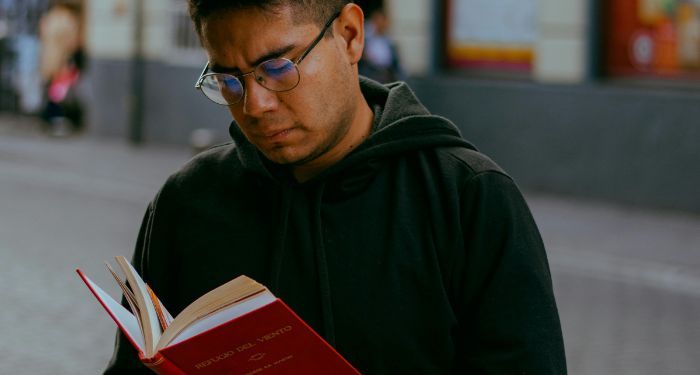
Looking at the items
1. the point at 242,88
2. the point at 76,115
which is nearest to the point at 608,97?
the point at 76,115

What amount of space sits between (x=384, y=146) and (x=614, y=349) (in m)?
4.68

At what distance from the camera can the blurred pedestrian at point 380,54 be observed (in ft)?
40.3

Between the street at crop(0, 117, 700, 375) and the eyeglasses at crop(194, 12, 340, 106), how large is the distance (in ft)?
13.4

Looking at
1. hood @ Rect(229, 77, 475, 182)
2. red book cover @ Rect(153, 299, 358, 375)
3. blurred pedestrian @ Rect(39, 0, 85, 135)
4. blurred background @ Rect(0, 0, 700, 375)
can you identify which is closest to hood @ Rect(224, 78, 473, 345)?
hood @ Rect(229, 77, 475, 182)

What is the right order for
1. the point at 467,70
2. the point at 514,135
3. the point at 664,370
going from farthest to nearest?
the point at 467,70 → the point at 514,135 → the point at 664,370

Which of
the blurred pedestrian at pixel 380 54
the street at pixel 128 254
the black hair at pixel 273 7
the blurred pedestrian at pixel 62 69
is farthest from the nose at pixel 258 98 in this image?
the blurred pedestrian at pixel 62 69

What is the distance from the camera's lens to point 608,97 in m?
11.6

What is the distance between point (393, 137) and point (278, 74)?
23 cm

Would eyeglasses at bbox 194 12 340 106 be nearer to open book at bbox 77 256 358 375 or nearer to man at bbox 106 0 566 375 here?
man at bbox 106 0 566 375

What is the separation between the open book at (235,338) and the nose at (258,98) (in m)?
0.32

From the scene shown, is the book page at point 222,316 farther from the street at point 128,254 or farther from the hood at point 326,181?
the street at point 128,254

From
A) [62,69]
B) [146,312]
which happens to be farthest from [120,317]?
[62,69]

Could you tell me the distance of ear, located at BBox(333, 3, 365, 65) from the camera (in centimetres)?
220

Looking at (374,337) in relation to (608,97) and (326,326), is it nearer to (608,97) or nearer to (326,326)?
(326,326)
